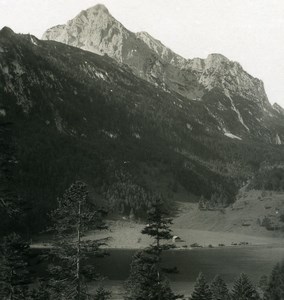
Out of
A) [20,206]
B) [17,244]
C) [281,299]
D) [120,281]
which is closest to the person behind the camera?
[20,206]

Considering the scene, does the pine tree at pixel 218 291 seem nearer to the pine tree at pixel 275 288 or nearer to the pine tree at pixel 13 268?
the pine tree at pixel 275 288

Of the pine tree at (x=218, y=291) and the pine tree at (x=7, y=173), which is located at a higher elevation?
the pine tree at (x=7, y=173)

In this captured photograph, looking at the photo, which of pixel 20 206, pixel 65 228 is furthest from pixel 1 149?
pixel 65 228

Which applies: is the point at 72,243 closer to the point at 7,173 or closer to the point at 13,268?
the point at 13,268

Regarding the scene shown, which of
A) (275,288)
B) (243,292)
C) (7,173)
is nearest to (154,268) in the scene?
(7,173)

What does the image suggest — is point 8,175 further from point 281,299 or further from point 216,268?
point 216,268

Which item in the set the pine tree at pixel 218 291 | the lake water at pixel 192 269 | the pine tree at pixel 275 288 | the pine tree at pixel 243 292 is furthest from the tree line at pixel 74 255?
the lake water at pixel 192 269
